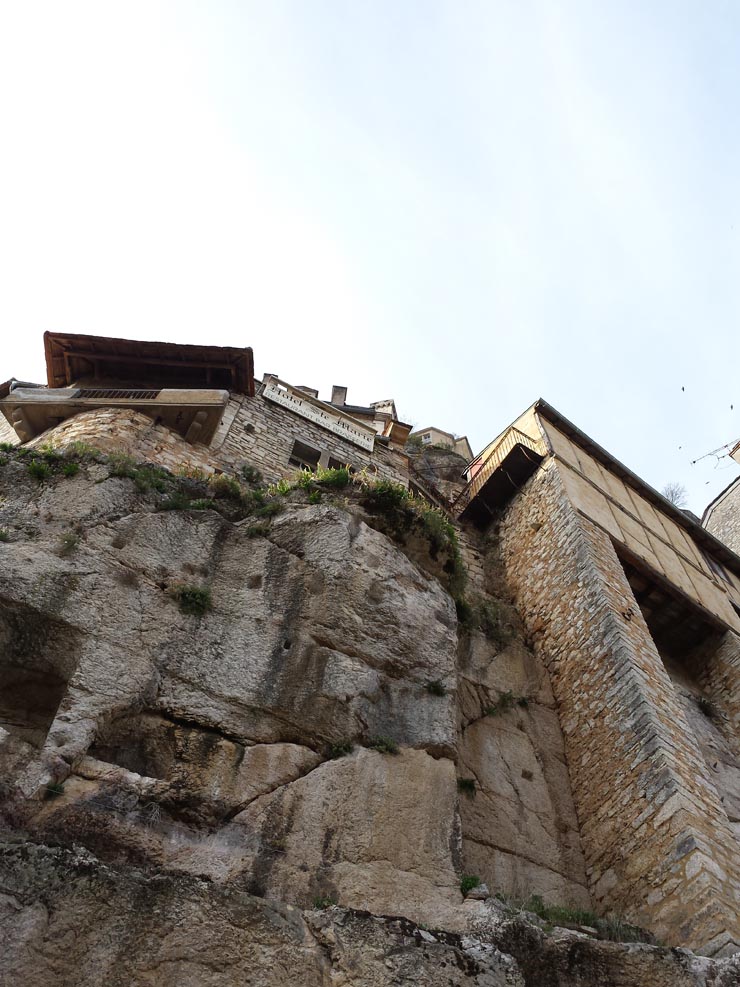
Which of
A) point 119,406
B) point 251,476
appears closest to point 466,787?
point 251,476

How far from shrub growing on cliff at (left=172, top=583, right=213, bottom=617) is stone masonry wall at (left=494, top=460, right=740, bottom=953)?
5129 millimetres

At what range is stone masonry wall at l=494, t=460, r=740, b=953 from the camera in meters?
7.15

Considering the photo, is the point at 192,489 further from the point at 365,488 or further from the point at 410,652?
the point at 410,652

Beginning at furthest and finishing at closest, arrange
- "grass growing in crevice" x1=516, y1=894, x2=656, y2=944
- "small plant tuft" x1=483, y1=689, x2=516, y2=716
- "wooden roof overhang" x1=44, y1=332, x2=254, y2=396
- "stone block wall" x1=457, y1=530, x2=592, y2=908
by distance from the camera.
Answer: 1. "wooden roof overhang" x1=44, y1=332, x2=254, y2=396
2. "small plant tuft" x1=483, y1=689, x2=516, y2=716
3. "stone block wall" x1=457, y1=530, x2=592, y2=908
4. "grass growing in crevice" x1=516, y1=894, x2=656, y2=944

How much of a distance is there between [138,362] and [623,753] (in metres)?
10.4

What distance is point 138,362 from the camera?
13.6 m

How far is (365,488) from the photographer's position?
396 inches

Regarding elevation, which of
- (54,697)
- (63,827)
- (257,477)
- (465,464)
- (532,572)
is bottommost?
(63,827)

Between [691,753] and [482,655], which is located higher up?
[482,655]

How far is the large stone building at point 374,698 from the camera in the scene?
6211 millimetres

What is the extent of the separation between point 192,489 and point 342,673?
340 cm

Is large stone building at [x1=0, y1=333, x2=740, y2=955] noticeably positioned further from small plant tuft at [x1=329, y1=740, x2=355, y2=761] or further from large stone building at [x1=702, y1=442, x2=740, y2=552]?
large stone building at [x1=702, y1=442, x2=740, y2=552]

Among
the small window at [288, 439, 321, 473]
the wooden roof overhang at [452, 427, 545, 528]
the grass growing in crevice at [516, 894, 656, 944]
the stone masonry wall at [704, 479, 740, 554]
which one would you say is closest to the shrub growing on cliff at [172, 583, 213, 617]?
the grass growing in crevice at [516, 894, 656, 944]

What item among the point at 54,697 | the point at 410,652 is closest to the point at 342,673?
the point at 410,652
